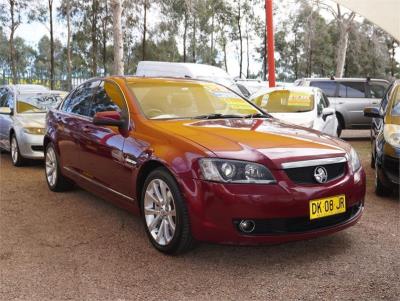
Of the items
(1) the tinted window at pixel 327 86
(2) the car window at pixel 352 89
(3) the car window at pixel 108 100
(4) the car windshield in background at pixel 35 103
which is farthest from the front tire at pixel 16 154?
(2) the car window at pixel 352 89

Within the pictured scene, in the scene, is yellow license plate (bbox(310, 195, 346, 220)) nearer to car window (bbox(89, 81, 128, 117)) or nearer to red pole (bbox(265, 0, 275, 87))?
car window (bbox(89, 81, 128, 117))

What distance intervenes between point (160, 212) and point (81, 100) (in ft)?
7.85

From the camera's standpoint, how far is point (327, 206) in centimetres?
374

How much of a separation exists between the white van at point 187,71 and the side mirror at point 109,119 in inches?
414

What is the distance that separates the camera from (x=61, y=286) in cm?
342

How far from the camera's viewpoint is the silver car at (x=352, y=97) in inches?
546

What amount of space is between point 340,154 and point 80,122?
290cm

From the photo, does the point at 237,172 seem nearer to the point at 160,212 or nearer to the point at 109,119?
the point at 160,212

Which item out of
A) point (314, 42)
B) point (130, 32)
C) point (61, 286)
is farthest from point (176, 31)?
point (61, 286)

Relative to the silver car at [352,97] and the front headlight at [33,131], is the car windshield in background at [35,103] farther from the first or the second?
the silver car at [352,97]

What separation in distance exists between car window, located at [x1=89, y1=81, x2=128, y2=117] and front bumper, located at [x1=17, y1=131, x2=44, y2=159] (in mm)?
3201

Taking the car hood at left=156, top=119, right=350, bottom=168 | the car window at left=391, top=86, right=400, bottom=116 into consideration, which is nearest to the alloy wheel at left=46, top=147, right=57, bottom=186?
the car hood at left=156, top=119, right=350, bottom=168

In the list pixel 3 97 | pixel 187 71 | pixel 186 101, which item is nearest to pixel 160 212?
pixel 186 101

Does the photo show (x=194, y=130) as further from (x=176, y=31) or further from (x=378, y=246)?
(x=176, y=31)
